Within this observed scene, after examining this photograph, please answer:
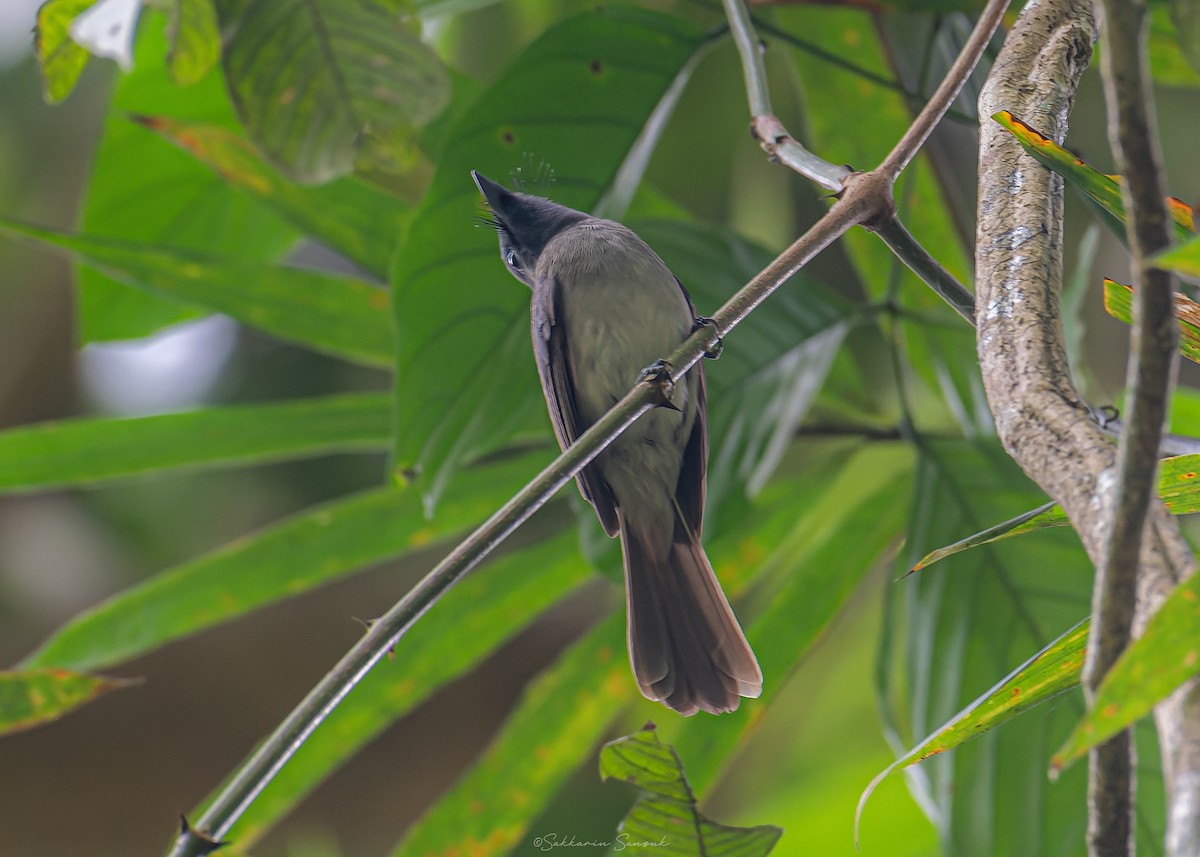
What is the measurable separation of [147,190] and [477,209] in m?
0.79

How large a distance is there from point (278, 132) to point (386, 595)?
1305 millimetres

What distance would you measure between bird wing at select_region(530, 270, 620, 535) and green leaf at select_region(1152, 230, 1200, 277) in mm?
347

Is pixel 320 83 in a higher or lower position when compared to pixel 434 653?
higher

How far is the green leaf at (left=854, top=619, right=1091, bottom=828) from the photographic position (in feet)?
1.51

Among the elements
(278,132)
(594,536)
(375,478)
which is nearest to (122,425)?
(278,132)

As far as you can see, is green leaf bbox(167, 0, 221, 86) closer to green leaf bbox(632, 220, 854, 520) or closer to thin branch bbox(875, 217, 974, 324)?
green leaf bbox(632, 220, 854, 520)

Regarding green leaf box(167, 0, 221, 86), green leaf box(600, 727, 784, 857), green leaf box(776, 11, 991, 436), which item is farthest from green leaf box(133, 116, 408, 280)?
green leaf box(600, 727, 784, 857)

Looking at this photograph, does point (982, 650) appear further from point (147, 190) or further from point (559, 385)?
point (147, 190)

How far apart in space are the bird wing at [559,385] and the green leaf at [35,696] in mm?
344

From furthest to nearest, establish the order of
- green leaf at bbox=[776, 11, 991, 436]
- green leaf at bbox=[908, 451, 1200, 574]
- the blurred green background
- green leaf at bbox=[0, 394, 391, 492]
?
1. the blurred green background
2. green leaf at bbox=[0, 394, 391, 492]
3. green leaf at bbox=[776, 11, 991, 436]
4. green leaf at bbox=[908, 451, 1200, 574]

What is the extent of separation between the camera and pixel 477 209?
63 cm

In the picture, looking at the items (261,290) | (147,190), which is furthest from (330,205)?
(147,190)

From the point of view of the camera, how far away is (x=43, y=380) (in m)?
2.24

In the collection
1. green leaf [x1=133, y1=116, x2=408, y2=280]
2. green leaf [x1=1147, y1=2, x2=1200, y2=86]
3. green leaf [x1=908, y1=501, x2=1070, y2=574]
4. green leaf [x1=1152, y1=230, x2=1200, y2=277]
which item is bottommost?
green leaf [x1=908, y1=501, x2=1070, y2=574]
